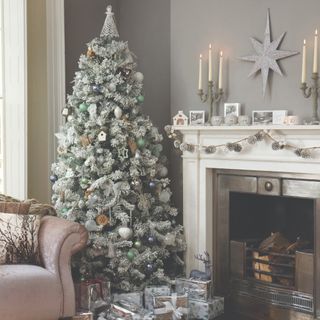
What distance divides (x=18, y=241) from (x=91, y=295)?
25.9 inches

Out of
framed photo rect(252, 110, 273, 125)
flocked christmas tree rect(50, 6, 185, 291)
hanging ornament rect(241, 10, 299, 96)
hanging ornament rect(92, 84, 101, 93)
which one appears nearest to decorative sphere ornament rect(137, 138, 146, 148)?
flocked christmas tree rect(50, 6, 185, 291)

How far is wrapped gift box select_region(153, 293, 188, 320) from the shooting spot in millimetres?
3549

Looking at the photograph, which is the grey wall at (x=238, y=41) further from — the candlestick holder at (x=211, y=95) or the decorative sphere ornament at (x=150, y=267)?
the decorative sphere ornament at (x=150, y=267)

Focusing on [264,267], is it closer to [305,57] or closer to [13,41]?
[305,57]

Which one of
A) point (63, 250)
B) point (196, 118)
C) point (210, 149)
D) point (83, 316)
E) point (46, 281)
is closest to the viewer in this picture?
point (46, 281)

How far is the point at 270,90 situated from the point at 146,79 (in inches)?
51.5

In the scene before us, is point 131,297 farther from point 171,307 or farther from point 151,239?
point 151,239

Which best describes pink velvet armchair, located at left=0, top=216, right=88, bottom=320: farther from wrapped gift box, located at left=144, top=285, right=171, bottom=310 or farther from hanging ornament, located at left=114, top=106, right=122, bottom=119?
hanging ornament, located at left=114, top=106, right=122, bottom=119

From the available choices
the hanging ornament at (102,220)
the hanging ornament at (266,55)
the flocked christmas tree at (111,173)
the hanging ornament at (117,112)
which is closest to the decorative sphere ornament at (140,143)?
the flocked christmas tree at (111,173)

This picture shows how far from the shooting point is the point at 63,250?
3186mm

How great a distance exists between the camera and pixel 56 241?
10.5ft

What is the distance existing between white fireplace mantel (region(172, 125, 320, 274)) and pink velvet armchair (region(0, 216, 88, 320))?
1.15 m

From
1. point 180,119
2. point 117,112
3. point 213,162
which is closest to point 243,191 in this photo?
point 213,162

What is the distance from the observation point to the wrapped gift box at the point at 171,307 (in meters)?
3.55
